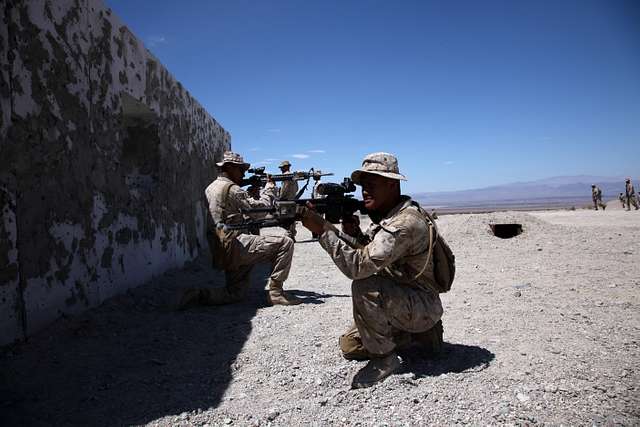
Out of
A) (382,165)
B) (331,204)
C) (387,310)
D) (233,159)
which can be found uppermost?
(233,159)

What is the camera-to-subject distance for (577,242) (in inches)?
279

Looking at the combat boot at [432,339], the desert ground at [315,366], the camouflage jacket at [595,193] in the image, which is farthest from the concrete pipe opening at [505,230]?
the camouflage jacket at [595,193]

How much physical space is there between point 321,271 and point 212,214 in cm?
232

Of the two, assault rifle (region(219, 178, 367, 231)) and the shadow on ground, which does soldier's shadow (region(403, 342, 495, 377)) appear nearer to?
assault rifle (region(219, 178, 367, 231))

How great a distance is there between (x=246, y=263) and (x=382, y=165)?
2249mm

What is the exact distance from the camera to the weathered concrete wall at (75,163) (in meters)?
2.53

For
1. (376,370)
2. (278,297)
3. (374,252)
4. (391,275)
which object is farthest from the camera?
(278,297)

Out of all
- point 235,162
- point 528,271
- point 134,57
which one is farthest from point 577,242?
A: point 134,57

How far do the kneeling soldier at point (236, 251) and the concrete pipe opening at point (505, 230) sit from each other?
5.96 metres

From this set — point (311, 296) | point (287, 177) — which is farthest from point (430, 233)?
point (287, 177)

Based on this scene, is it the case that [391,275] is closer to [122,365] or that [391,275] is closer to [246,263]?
[122,365]

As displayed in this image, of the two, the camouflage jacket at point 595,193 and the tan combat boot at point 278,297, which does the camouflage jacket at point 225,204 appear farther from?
the camouflage jacket at point 595,193

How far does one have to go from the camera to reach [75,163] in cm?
319

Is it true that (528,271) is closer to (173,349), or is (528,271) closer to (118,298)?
(173,349)
